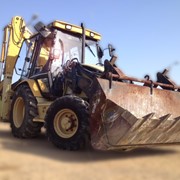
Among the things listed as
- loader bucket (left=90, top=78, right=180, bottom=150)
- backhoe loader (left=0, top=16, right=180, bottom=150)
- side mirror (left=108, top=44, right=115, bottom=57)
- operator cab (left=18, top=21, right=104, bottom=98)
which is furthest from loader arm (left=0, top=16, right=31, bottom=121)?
loader bucket (left=90, top=78, right=180, bottom=150)

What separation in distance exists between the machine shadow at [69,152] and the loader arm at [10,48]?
8.55 ft

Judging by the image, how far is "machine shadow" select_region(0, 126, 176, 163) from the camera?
207 inches

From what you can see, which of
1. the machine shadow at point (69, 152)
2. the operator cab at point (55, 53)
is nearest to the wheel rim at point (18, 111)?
the operator cab at point (55, 53)

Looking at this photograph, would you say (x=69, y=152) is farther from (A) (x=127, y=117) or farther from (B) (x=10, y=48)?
(B) (x=10, y=48)

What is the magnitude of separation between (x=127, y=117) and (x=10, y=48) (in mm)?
5303

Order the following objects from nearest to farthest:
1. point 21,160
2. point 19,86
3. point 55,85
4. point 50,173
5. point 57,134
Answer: point 50,173 < point 21,160 < point 57,134 < point 55,85 < point 19,86

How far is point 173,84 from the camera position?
21.8 ft

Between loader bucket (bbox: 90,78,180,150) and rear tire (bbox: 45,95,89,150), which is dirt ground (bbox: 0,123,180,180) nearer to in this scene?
rear tire (bbox: 45,95,89,150)

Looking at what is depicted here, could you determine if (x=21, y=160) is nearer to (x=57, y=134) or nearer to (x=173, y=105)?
(x=57, y=134)

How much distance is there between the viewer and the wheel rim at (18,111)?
775 centimetres

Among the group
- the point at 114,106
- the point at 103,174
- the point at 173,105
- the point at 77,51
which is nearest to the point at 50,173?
the point at 103,174

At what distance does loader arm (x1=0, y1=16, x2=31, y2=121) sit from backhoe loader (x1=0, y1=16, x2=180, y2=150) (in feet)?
0.17

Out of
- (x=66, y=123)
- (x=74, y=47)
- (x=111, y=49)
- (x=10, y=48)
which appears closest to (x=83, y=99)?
(x=66, y=123)

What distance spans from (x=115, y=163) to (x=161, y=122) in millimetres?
1100
